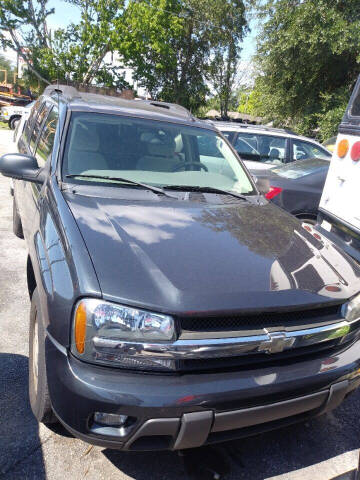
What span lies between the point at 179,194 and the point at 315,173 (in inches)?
142

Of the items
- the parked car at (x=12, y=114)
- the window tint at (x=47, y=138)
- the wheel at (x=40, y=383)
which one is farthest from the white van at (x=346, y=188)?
the parked car at (x=12, y=114)

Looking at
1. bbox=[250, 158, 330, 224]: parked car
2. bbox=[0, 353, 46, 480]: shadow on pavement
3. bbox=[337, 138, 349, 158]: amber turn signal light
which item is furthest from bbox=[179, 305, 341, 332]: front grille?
bbox=[250, 158, 330, 224]: parked car

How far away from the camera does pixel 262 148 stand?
7.89 m

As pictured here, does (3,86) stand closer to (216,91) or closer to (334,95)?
(216,91)

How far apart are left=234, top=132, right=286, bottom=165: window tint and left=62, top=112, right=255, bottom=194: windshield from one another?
4.33 meters

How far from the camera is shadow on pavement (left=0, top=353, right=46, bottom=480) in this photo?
6.61 feet

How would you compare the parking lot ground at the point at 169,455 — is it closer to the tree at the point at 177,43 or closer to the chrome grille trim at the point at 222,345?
the chrome grille trim at the point at 222,345

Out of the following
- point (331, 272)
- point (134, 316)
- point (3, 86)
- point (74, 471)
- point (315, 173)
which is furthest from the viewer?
point (3, 86)

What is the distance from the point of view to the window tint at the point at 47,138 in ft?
10.3

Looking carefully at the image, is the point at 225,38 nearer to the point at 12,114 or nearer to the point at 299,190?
the point at 12,114

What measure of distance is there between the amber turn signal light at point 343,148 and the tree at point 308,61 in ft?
42.1

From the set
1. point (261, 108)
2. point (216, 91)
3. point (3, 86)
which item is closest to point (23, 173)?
point (261, 108)

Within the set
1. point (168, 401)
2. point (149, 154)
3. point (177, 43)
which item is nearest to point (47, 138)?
point (149, 154)

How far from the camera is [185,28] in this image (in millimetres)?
27875
